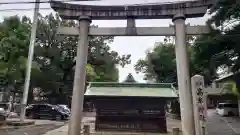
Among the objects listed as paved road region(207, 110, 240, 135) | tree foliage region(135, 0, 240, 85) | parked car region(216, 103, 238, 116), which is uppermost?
tree foliage region(135, 0, 240, 85)

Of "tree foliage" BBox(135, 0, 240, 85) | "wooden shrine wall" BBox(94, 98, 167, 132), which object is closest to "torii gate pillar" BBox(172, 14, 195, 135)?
"tree foliage" BBox(135, 0, 240, 85)

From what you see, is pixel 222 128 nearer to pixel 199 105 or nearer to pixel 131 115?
pixel 131 115

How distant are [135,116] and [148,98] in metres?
1.44

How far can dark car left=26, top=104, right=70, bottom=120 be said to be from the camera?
24.9m

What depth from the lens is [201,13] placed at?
36.4 feet

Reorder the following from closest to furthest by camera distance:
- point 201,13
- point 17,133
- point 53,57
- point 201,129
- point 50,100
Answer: point 201,129
point 201,13
point 17,133
point 53,57
point 50,100

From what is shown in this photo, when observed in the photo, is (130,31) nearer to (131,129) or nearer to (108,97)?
(108,97)

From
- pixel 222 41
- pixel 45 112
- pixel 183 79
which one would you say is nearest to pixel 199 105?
pixel 183 79

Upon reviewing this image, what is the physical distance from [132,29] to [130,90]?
554 cm

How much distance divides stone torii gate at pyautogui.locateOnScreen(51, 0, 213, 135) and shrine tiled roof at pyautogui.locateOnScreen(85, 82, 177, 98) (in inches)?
172

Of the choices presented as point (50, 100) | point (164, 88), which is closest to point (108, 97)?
point (164, 88)

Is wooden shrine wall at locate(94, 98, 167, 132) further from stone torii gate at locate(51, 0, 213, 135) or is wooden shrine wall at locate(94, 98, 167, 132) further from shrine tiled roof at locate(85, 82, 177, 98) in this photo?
stone torii gate at locate(51, 0, 213, 135)

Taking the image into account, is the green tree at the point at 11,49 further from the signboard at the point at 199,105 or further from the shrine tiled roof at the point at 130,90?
the signboard at the point at 199,105

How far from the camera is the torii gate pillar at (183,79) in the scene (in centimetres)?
1019
